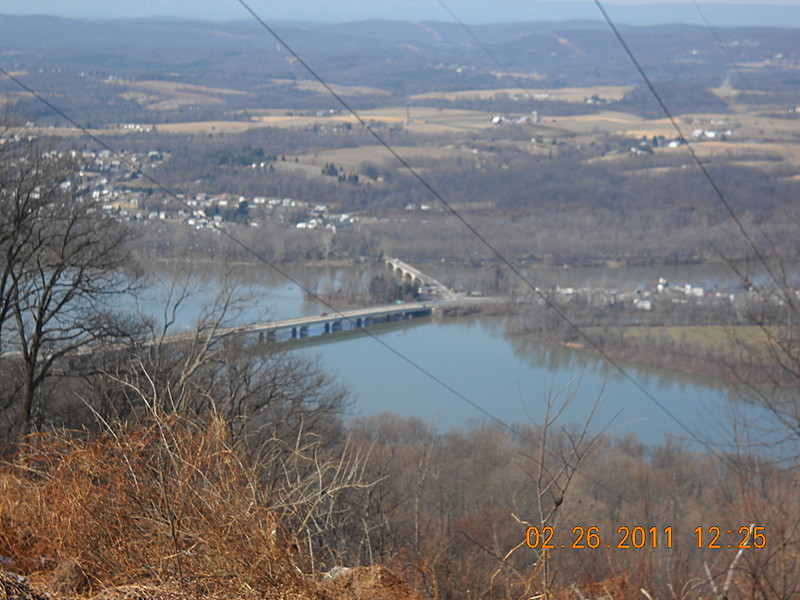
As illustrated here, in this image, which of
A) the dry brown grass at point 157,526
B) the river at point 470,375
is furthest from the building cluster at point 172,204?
the dry brown grass at point 157,526

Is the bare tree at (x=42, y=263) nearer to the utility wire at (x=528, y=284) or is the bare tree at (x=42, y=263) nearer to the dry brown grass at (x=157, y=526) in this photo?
Answer: the utility wire at (x=528, y=284)

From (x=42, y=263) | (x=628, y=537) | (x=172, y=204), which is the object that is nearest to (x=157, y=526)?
(x=628, y=537)

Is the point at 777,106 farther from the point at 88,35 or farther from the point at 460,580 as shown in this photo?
the point at 88,35

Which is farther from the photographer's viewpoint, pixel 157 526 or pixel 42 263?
pixel 42 263

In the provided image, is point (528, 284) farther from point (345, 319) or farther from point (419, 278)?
point (419, 278)

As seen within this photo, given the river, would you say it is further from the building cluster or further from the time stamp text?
the time stamp text

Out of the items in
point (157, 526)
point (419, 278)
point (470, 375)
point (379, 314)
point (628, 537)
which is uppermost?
point (157, 526)

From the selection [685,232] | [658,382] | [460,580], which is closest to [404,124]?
[685,232]

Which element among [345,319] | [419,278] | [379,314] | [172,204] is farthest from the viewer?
[419,278]

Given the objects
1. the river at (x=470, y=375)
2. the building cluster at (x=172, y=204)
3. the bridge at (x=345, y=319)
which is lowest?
the river at (x=470, y=375)
